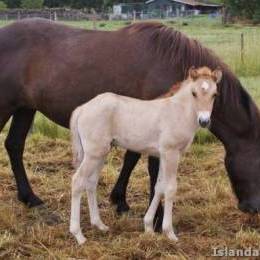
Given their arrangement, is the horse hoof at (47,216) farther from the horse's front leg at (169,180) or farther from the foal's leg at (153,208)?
the horse's front leg at (169,180)

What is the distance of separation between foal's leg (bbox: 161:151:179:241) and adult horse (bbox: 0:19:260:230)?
0.46 m

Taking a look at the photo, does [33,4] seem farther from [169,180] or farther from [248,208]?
[169,180]

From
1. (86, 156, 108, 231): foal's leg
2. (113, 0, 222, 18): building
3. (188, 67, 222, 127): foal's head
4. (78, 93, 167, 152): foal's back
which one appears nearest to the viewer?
(188, 67, 222, 127): foal's head

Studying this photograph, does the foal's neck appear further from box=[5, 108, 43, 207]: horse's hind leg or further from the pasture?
box=[5, 108, 43, 207]: horse's hind leg

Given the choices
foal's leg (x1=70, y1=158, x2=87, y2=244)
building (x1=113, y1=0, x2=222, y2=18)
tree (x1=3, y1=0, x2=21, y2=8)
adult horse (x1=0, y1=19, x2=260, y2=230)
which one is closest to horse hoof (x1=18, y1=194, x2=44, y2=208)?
adult horse (x1=0, y1=19, x2=260, y2=230)

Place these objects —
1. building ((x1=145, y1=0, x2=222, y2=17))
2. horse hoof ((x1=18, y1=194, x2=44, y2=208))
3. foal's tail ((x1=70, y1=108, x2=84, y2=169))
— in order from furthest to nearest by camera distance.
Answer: building ((x1=145, y1=0, x2=222, y2=17)) < horse hoof ((x1=18, y1=194, x2=44, y2=208)) < foal's tail ((x1=70, y1=108, x2=84, y2=169))

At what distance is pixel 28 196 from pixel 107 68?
1625 millimetres

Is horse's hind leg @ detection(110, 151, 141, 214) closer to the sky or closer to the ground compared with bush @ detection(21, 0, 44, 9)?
closer to the sky

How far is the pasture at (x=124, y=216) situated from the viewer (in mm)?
4180

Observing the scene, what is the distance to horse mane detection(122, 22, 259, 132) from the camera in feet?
15.3

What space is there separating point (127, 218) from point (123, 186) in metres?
0.58

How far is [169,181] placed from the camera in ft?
14.0

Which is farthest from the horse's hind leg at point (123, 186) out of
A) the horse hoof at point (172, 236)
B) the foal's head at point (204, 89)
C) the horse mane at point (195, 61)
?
the foal's head at point (204, 89)

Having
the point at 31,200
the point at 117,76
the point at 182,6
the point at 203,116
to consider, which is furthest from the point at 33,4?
the point at 203,116
